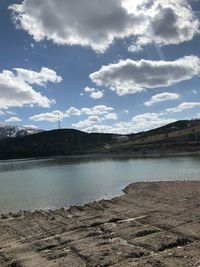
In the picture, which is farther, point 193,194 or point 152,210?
point 193,194

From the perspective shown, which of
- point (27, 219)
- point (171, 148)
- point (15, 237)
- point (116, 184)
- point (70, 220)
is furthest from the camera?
point (171, 148)

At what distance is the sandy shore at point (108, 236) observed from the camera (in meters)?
24.3

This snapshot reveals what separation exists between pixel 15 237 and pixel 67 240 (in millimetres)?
5960

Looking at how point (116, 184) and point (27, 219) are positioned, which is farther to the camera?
point (116, 184)

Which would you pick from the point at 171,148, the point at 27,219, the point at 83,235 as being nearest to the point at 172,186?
the point at 27,219

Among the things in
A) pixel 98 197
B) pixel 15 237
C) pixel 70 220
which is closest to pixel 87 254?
pixel 15 237

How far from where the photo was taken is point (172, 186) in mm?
61594

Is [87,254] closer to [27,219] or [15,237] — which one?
[15,237]

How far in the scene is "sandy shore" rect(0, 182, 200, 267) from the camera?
24.3 m

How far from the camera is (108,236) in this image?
96.9ft

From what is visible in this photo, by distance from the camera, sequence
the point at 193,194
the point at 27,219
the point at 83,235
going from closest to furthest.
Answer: the point at 83,235, the point at 27,219, the point at 193,194

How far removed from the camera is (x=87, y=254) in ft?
83.3

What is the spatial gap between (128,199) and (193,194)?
772 centimetres

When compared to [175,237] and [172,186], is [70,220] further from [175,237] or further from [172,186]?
[172,186]
